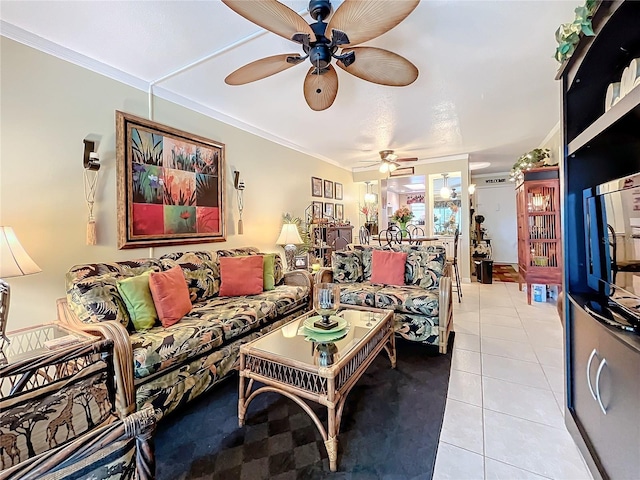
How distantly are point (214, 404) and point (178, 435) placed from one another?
0.32 metres

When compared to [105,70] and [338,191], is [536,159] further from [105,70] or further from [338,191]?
[105,70]

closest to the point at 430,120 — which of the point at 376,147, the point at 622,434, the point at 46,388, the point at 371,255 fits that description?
the point at 376,147

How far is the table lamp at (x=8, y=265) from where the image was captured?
5.19 feet

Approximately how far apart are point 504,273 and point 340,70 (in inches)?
239

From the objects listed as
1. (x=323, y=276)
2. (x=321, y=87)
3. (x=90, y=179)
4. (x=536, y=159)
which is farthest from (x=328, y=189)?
(x=90, y=179)

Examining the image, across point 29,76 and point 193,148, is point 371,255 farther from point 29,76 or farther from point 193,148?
point 29,76

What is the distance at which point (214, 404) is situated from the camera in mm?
1992

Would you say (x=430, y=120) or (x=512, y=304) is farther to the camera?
(x=512, y=304)

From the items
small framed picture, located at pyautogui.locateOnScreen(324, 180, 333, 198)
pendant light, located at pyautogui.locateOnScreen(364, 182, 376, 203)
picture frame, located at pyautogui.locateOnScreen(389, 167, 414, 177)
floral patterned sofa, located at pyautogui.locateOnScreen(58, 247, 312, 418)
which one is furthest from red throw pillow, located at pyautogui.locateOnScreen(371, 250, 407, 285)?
pendant light, located at pyautogui.locateOnScreen(364, 182, 376, 203)

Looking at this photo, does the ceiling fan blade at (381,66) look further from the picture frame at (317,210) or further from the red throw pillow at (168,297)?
the picture frame at (317,210)

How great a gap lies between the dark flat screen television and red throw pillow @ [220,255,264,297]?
2555mm

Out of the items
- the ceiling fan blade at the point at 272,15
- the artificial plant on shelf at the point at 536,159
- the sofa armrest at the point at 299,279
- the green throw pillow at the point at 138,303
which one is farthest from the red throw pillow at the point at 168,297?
the artificial plant on shelf at the point at 536,159

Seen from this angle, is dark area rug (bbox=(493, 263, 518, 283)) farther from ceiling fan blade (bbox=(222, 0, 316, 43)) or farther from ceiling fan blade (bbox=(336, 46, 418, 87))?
ceiling fan blade (bbox=(222, 0, 316, 43))

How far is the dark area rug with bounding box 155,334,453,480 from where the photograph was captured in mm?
1424
